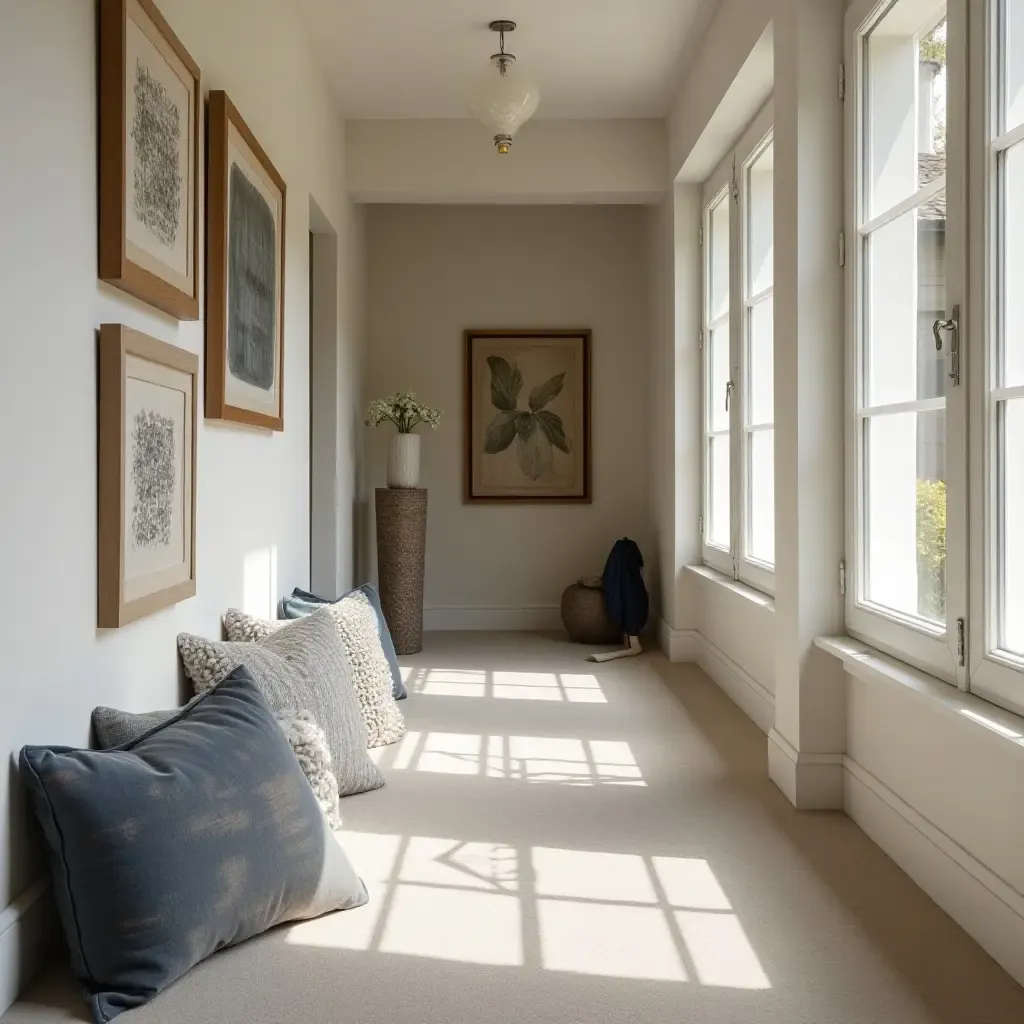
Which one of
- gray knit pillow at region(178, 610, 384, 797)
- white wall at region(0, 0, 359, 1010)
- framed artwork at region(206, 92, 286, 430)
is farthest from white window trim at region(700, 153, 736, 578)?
white wall at region(0, 0, 359, 1010)

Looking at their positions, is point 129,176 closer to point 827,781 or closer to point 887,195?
point 887,195

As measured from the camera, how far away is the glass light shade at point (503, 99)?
3850 mm

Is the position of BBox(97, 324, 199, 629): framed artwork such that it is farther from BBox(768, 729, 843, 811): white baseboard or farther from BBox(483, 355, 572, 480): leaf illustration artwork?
BBox(483, 355, 572, 480): leaf illustration artwork

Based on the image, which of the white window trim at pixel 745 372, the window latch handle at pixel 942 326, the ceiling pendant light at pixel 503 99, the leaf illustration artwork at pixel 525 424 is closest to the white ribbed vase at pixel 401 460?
the leaf illustration artwork at pixel 525 424

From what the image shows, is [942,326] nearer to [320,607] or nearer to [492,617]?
[320,607]

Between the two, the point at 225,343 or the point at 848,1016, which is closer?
the point at 848,1016

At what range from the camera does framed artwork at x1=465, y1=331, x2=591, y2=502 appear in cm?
609

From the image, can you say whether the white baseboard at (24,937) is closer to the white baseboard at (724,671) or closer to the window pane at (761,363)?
the white baseboard at (724,671)

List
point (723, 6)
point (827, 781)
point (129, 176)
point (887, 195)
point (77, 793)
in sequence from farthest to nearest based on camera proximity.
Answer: point (723, 6)
point (827, 781)
point (887, 195)
point (129, 176)
point (77, 793)

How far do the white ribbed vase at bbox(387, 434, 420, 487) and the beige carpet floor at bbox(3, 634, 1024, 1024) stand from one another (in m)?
2.13

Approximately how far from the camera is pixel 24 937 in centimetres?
171

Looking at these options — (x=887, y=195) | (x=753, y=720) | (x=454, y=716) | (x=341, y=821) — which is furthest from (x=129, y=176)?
(x=753, y=720)

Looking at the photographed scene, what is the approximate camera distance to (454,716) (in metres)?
3.85

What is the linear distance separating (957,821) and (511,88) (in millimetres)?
2969
